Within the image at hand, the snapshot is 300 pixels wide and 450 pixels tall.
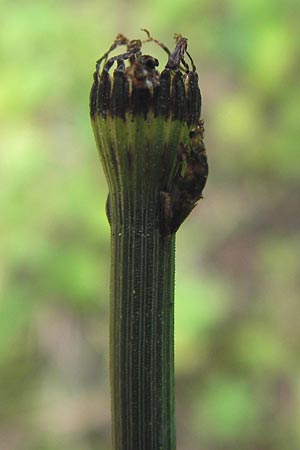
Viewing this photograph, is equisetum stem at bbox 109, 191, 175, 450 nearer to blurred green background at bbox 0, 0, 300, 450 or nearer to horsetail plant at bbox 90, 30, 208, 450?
horsetail plant at bbox 90, 30, 208, 450

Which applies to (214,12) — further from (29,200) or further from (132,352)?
(132,352)

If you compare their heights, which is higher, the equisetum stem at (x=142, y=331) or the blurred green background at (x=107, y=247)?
the blurred green background at (x=107, y=247)

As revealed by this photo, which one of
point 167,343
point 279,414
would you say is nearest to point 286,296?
point 279,414

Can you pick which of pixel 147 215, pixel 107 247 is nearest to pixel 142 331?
pixel 147 215

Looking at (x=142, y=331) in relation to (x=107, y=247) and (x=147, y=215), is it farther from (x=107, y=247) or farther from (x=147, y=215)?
(x=107, y=247)

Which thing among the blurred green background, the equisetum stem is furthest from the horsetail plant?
the blurred green background

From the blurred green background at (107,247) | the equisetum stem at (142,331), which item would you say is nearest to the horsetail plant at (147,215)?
the equisetum stem at (142,331)

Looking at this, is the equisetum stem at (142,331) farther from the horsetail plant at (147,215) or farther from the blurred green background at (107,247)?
the blurred green background at (107,247)
